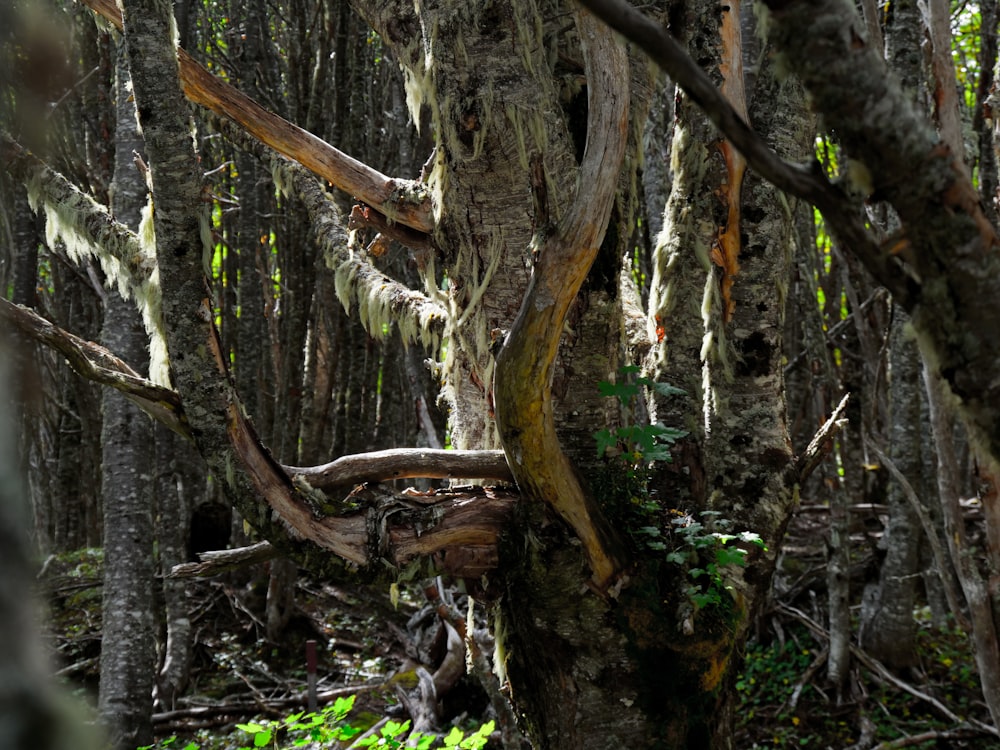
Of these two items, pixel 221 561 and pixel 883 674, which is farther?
pixel 883 674

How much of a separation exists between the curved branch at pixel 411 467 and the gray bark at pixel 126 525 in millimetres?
2466

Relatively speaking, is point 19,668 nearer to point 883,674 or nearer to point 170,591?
point 170,591

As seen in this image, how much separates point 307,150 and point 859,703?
18.6ft

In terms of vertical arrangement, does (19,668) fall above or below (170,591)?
above

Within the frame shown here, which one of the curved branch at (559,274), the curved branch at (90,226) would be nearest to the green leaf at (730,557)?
the curved branch at (559,274)

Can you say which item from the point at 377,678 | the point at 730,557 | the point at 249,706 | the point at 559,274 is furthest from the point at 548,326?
the point at 377,678

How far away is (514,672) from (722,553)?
0.82 metres

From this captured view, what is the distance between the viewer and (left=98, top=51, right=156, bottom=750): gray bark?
445cm

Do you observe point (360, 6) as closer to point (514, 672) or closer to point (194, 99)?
point (194, 99)

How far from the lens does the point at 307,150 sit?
3.25 meters

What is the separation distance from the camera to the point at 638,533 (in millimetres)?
2682

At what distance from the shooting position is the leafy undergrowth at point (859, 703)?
19.0 ft

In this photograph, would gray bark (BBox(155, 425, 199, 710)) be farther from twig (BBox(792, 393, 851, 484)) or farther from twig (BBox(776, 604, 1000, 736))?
twig (BBox(776, 604, 1000, 736))

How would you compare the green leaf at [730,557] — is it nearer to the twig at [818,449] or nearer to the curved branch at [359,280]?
the twig at [818,449]
